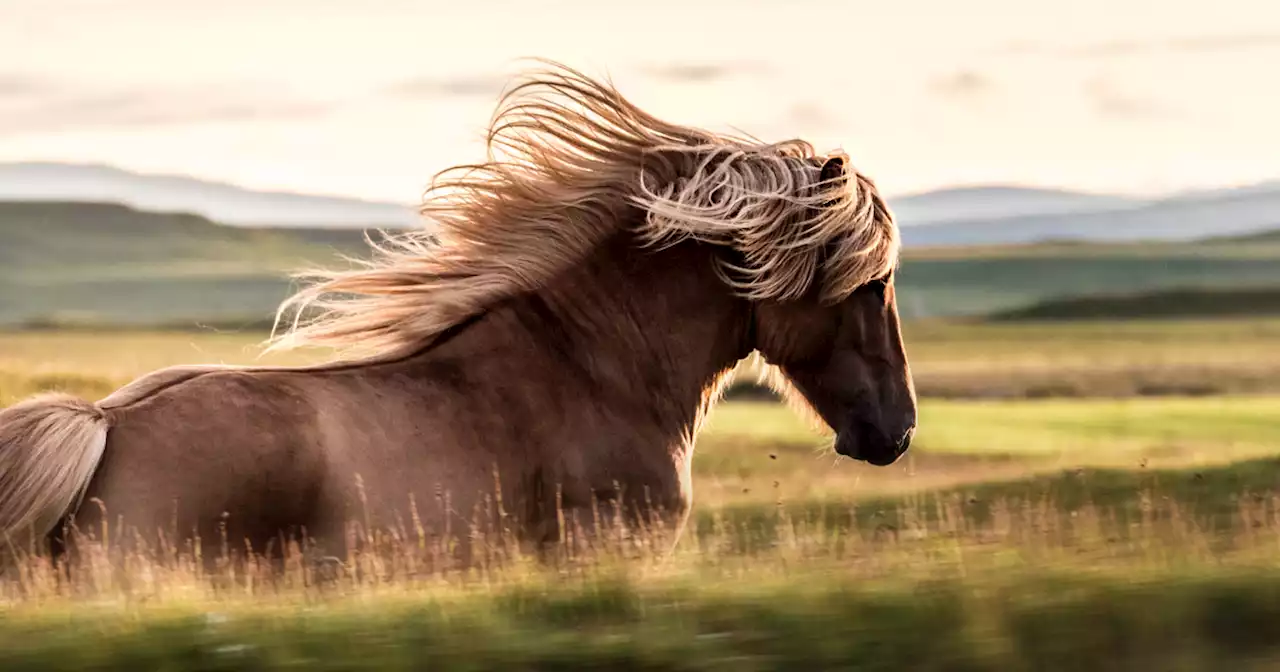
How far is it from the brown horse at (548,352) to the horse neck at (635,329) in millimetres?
11

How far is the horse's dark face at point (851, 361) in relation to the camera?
9.17 metres

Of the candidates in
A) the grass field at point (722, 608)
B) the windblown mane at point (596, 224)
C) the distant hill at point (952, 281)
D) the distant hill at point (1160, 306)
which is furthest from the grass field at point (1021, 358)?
the distant hill at point (952, 281)

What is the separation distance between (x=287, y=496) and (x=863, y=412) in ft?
10.0

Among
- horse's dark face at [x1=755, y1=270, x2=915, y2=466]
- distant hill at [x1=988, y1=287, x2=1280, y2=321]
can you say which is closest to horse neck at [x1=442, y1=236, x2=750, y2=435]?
horse's dark face at [x1=755, y1=270, x2=915, y2=466]

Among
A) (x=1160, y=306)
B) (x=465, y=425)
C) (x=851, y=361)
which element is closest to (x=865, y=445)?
(x=851, y=361)

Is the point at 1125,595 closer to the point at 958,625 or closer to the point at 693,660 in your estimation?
the point at 958,625

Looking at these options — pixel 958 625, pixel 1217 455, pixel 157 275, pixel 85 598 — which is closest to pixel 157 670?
pixel 85 598

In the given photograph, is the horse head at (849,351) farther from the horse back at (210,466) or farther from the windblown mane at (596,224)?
the horse back at (210,466)

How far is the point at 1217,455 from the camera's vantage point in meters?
24.3

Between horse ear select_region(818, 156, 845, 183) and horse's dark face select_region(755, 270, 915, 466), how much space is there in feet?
1.90

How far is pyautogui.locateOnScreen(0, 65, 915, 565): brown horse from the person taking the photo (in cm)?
773

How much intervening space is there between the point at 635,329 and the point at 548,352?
48 centimetres

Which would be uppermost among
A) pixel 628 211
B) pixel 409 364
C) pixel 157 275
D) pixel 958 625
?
pixel 157 275

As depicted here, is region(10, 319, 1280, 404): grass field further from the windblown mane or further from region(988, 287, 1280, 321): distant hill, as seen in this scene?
the windblown mane
